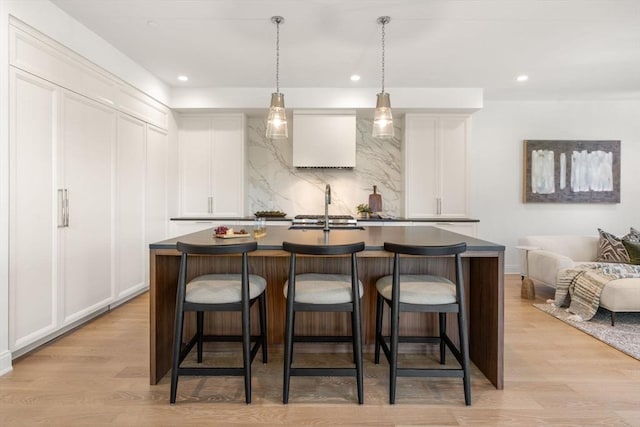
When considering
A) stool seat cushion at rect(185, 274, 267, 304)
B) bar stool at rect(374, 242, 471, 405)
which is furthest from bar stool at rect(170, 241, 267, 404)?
bar stool at rect(374, 242, 471, 405)

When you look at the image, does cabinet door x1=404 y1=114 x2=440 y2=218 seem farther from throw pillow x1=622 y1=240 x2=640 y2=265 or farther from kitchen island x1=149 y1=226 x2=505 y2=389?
kitchen island x1=149 y1=226 x2=505 y2=389

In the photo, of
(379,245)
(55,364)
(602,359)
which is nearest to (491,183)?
(602,359)

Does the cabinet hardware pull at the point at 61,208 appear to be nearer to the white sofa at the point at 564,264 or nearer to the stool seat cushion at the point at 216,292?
the stool seat cushion at the point at 216,292

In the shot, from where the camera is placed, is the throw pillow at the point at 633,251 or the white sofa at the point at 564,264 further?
the throw pillow at the point at 633,251

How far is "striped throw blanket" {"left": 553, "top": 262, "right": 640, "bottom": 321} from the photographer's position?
3.31 meters

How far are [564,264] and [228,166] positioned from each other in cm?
428

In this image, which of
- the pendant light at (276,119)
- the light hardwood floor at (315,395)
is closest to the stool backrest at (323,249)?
the light hardwood floor at (315,395)

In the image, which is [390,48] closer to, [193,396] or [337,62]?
[337,62]

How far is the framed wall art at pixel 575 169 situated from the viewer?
17.4ft

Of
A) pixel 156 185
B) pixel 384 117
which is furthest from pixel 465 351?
pixel 156 185

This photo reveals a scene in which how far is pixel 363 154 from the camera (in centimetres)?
538

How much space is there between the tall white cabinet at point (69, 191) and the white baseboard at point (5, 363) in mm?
78

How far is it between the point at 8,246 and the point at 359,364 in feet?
7.81

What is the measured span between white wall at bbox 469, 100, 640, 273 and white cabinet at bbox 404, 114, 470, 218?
1.87ft
